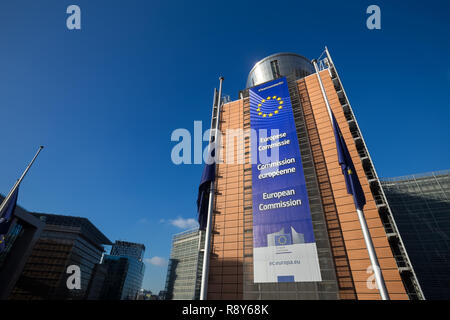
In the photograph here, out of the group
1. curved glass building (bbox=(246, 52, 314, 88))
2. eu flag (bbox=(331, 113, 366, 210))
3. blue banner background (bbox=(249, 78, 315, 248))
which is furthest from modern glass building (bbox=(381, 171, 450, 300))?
eu flag (bbox=(331, 113, 366, 210))

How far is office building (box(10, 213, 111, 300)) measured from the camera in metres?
70.6

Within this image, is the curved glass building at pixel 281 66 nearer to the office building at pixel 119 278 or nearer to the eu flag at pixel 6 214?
the eu flag at pixel 6 214

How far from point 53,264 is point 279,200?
90503 millimetres

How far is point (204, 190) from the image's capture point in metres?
16.7

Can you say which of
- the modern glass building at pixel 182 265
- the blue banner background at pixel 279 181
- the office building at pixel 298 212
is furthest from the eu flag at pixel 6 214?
the modern glass building at pixel 182 265

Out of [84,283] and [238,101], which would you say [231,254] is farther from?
[84,283]

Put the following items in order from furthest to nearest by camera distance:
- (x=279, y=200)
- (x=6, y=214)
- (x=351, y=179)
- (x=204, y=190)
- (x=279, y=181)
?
1. (x=279, y=181)
2. (x=279, y=200)
3. (x=6, y=214)
4. (x=204, y=190)
5. (x=351, y=179)

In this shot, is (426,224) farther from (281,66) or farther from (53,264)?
(53,264)

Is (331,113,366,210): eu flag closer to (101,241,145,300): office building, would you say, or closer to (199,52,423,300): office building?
(199,52,423,300): office building

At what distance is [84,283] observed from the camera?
330 ft

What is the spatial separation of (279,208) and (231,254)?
9585mm

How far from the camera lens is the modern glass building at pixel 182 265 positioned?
373 ft

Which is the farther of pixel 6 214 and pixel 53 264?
pixel 53 264

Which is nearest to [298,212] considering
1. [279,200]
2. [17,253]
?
[279,200]
